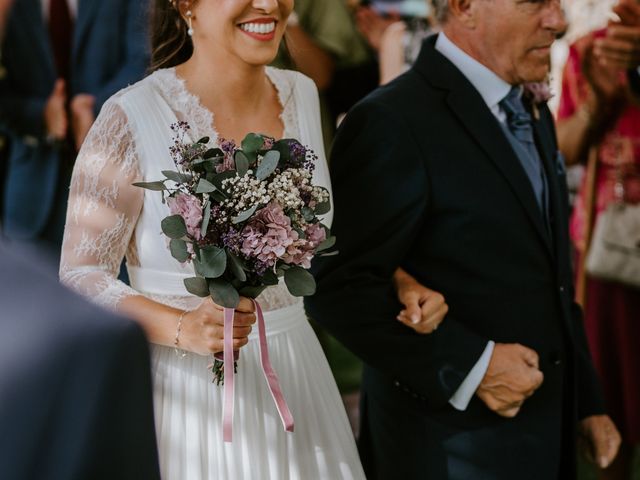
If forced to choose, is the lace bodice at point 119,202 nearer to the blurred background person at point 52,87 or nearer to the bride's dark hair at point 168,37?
the bride's dark hair at point 168,37

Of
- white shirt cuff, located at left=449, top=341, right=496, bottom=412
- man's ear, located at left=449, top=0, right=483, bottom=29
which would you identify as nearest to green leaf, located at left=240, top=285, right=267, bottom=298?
white shirt cuff, located at left=449, top=341, right=496, bottom=412

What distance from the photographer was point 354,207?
2260mm

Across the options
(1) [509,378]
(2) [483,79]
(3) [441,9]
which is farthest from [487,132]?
(1) [509,378]

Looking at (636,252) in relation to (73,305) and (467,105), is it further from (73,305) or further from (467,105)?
(73,305)

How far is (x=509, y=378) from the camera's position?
223 centimetres

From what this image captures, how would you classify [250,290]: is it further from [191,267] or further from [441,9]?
[441,9]

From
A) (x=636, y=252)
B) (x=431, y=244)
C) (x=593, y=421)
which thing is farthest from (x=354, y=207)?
(x=636, y=252)

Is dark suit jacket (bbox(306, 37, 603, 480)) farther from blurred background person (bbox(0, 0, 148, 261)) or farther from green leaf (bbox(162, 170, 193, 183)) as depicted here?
blurred background person (bbox(0, 0, 148, 261))

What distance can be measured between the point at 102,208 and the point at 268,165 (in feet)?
1.31

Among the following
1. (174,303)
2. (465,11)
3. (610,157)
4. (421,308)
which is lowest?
(610,157)

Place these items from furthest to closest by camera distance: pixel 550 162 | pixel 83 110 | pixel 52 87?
pixel 52 87
pixel 83 110
pixel 550 162

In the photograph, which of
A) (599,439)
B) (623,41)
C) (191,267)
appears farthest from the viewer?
(623,41)

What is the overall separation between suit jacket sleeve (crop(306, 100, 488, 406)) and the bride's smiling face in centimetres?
41

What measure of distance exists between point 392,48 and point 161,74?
2.59 m
